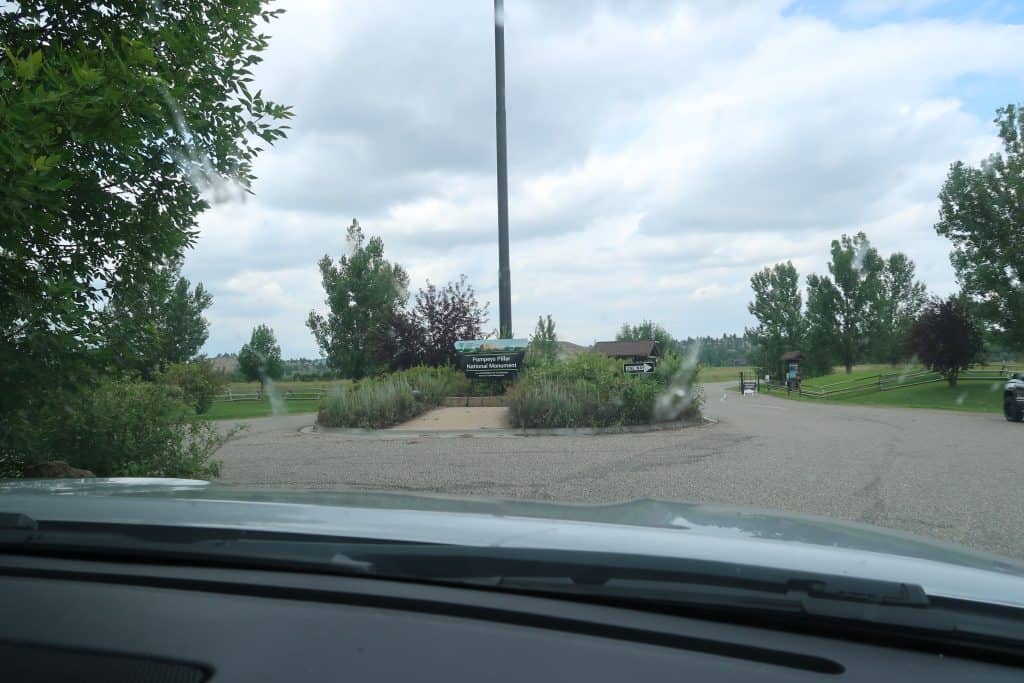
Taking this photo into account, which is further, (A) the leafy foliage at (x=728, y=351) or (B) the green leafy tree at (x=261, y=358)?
(A) the leafy foliage at (x=728, y=351)

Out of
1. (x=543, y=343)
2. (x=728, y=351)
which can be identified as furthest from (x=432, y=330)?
(x=728, y=351)

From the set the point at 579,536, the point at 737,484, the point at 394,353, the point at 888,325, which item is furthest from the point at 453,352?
the point at 888,325

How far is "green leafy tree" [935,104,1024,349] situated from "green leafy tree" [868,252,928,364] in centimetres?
2730

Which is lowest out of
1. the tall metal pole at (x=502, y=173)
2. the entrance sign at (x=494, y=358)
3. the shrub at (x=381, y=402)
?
the shrub at (x=381, y=402)

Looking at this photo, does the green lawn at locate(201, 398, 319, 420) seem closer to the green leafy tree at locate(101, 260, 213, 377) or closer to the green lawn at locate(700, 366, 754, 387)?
the green leafy tree at locate(101, 260, 213, 377)

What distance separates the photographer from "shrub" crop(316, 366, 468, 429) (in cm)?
2097

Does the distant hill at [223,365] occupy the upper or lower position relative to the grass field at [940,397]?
upper

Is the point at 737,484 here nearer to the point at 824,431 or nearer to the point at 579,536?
the point at 579,536

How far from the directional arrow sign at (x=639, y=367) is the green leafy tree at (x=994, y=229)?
27812mm

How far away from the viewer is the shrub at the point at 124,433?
7664 millimetres

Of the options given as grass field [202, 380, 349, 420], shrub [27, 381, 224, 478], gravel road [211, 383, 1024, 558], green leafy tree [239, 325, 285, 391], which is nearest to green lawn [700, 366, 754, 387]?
grass field [202, 380, 349, 420]

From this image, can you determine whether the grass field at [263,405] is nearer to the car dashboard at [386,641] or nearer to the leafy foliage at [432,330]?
the leafy foliage at [432,330]

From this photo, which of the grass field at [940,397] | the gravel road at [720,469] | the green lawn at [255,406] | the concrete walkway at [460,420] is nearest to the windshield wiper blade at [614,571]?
the gravel road at [720,469]

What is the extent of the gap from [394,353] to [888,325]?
56451 millimetres
